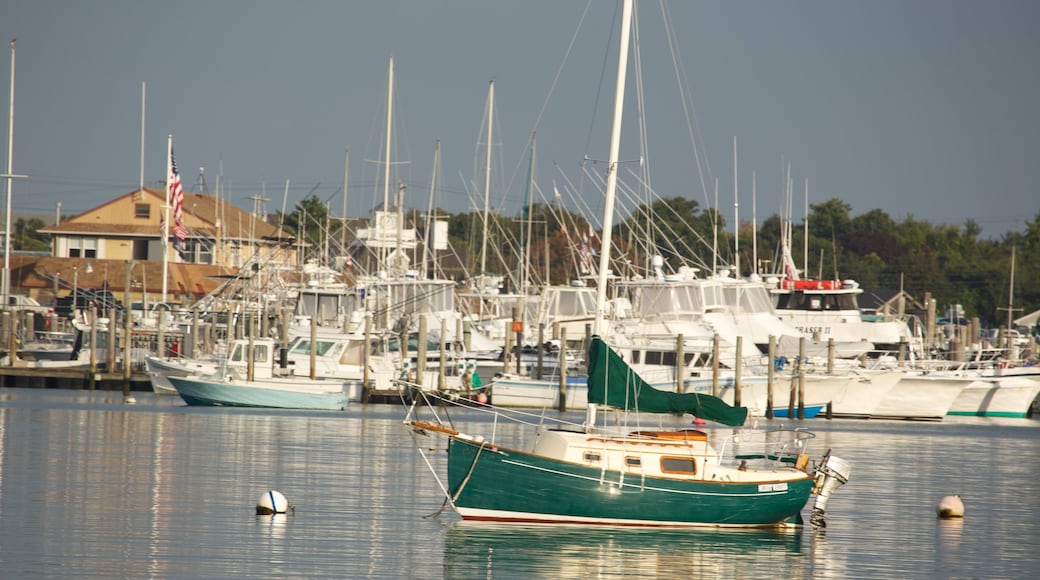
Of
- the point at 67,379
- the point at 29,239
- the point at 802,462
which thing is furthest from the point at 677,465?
the point at 29,239

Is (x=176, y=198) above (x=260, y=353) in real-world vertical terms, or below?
above

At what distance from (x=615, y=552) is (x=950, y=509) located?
32.4 feet

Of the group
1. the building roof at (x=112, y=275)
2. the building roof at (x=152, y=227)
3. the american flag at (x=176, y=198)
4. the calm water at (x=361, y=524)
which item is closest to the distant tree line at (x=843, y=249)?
the building roof at (x=152, y=227)

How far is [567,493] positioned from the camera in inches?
1024

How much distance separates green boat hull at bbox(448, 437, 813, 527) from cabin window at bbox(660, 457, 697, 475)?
22 cm

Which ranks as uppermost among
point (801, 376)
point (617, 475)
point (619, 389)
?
point (619, 389)

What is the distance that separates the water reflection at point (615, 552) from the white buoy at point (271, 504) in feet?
11.7

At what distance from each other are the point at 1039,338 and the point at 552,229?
50413 millimetres

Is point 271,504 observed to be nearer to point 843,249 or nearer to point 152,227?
point 152,227

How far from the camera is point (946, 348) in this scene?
273 feet

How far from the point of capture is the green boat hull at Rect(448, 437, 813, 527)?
84.2 feet

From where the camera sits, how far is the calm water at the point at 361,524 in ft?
75.6

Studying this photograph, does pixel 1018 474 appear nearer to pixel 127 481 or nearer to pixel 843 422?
pixel 843 422

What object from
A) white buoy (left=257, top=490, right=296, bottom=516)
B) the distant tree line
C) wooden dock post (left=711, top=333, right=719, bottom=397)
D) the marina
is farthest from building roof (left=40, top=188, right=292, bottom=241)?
white buoy (left=257, top=490, right=296, bottom=516)
